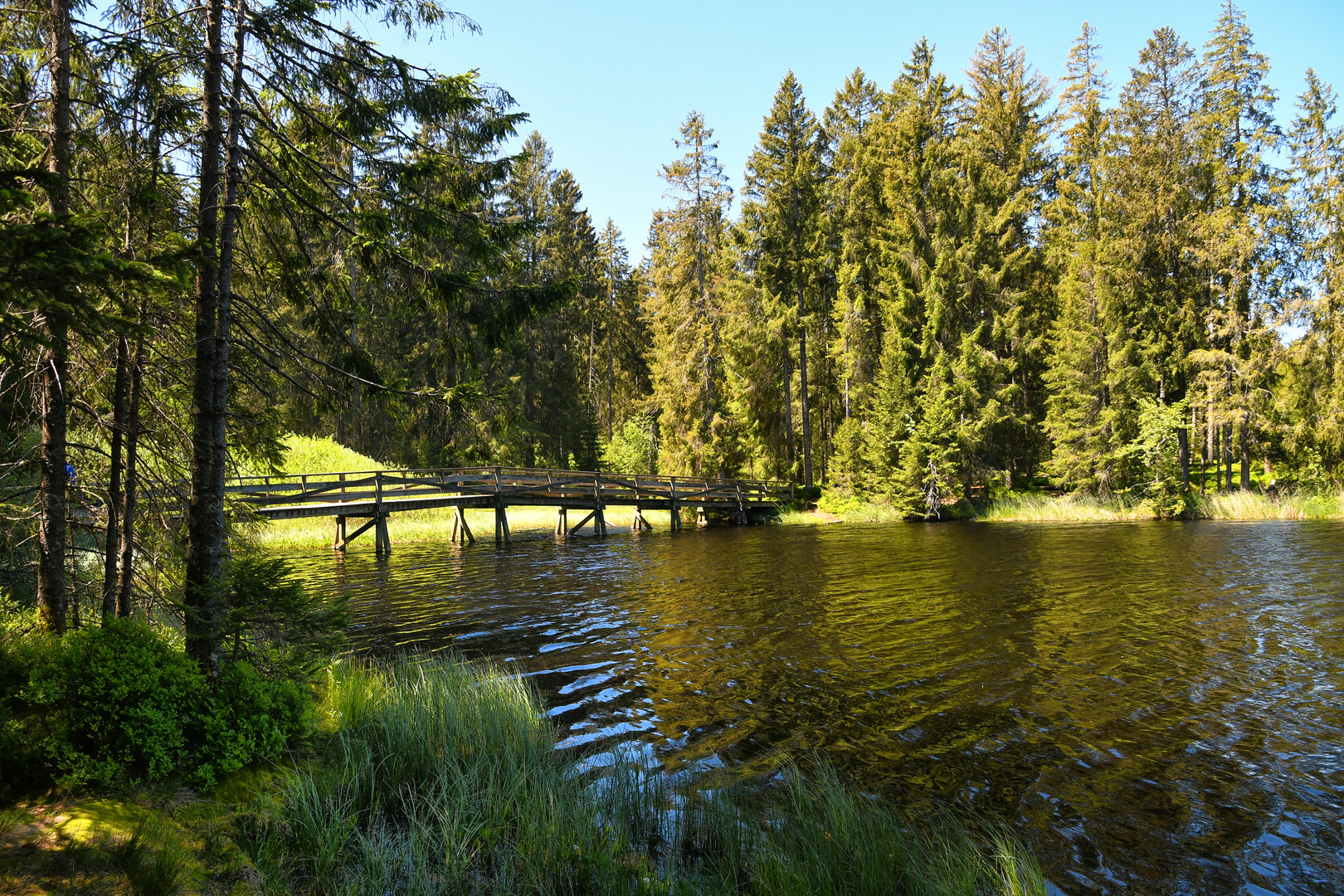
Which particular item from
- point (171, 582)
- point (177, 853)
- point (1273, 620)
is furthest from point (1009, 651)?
point (171, 582)

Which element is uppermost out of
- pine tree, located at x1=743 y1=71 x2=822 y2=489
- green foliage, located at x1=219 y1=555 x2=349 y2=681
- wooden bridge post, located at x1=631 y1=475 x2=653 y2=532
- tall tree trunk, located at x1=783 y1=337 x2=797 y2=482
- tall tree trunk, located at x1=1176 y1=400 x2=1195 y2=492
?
pine tree, located at x1=743 y1=71 x2=822 y2=489

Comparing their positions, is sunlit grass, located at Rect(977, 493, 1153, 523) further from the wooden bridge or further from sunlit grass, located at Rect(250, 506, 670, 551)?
sunlit grass, located at Rect(250, 506, 670, 551)

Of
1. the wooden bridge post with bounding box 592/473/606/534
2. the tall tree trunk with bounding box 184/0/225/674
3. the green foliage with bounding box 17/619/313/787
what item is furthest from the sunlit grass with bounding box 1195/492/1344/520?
the tall tree trunk with bounding box 184/0/225/674

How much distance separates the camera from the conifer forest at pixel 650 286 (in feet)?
19.4

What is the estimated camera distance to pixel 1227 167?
91.1 feet

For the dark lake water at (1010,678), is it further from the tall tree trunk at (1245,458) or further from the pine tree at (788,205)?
the pine tree at (788,205)

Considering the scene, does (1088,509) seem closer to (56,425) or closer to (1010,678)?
(1010,678)

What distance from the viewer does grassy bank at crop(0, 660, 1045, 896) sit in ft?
11.8

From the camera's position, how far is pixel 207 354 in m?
5.90

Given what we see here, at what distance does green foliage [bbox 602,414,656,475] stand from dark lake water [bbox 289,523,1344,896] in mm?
26708

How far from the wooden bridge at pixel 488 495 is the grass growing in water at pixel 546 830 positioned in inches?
486

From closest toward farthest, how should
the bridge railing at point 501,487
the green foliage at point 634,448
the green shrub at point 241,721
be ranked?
the green shrub at point 241,721
the bridge railing at point 501,487
the green foliage at point 634,448

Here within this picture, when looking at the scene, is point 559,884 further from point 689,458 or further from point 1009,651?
point 689,458

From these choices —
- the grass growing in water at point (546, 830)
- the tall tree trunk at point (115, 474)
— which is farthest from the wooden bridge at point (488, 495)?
the grass growing in water at point (546, 830)
